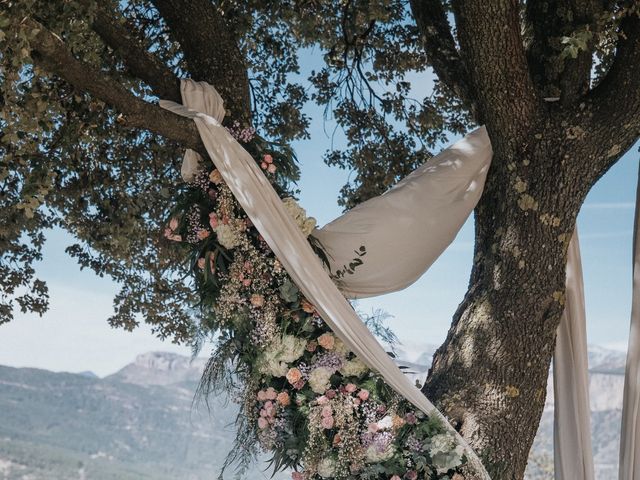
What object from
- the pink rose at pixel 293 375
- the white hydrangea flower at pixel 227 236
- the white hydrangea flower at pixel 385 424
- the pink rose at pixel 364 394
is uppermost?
the white hydrangea flower at pixel 227 236

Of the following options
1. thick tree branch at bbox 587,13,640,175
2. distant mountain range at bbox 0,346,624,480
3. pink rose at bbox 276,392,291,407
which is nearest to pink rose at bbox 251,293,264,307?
pink rose at bbox 276,392,291,407

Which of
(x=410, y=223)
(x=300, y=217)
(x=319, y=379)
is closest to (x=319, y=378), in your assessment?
(x=319, y=379)

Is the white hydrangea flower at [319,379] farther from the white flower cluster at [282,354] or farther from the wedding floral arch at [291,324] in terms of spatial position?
the white flower cluster at [282,354]

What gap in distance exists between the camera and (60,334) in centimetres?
2681

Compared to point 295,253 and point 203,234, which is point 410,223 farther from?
point 203,234

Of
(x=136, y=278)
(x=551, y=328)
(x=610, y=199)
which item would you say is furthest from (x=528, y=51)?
(x=610, y=199)

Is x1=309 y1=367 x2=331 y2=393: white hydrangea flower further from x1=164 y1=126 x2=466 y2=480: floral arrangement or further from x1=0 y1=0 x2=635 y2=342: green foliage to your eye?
x1=0 y1=0 x2=635 y2=342: green foliage

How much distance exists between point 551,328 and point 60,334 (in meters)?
25.0

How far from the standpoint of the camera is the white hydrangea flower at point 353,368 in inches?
145

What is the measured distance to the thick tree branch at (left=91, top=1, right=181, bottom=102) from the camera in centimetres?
414

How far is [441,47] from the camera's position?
14.9 feet

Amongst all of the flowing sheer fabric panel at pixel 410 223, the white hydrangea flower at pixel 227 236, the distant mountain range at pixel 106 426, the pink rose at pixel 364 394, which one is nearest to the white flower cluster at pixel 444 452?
the pink rose at pixel 364 394

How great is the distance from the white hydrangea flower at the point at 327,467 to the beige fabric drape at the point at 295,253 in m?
0.43

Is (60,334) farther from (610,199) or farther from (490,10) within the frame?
(490,10)
